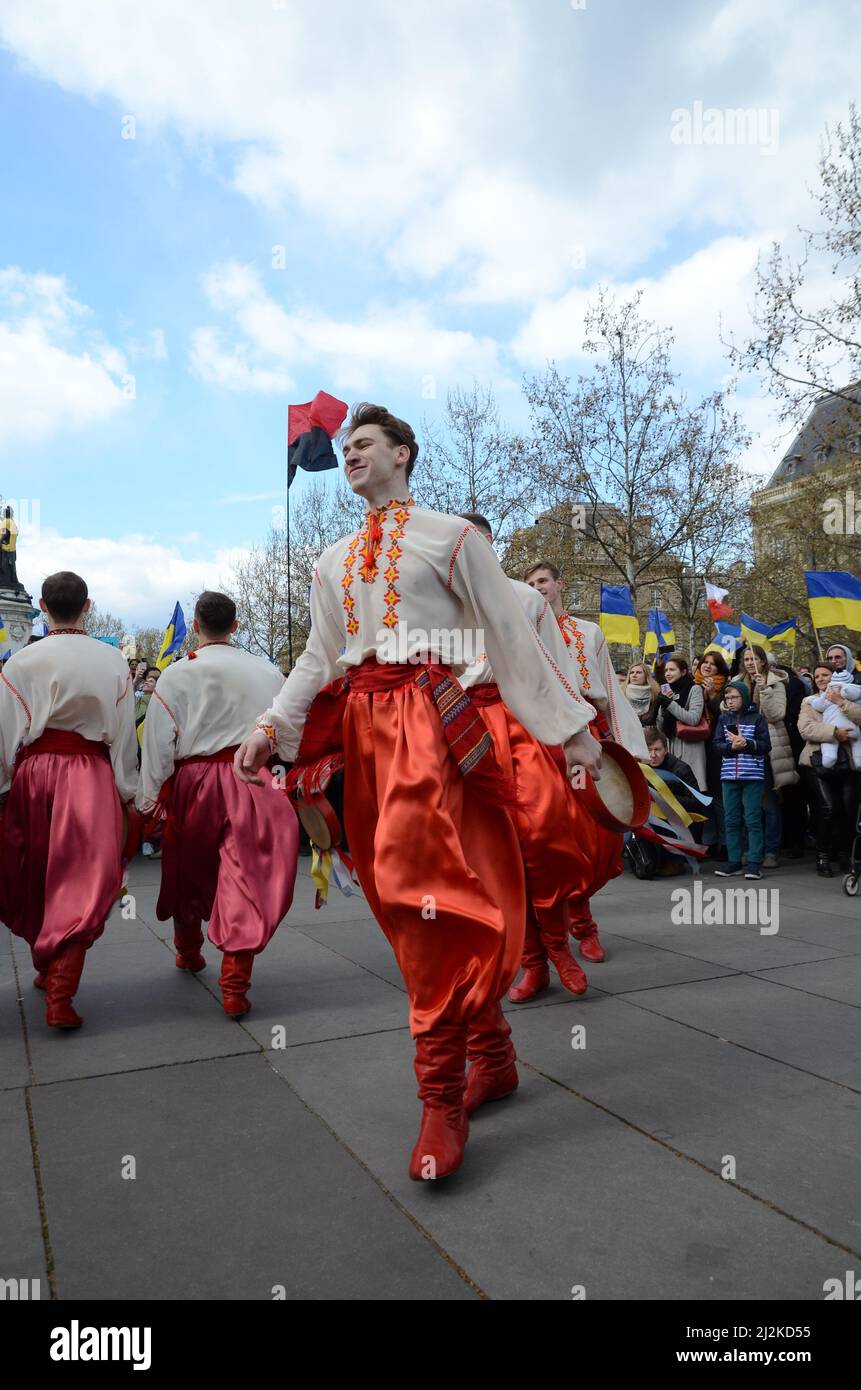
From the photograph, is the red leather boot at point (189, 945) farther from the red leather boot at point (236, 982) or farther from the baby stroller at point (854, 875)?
the baby stroller at point (854, 875)

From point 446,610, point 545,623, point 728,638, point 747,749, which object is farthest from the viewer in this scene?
point 728,638

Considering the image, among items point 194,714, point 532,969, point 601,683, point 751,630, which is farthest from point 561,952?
point 751,630

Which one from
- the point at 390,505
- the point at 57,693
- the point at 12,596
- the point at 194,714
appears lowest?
the point at 194,714

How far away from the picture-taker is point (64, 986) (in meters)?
4.25

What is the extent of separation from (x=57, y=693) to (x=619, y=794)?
8.31ft

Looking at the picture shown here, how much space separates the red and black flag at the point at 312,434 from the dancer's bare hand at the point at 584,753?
927 cm

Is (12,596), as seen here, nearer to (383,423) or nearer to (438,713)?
(383,423)

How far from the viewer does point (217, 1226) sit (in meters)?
2.53

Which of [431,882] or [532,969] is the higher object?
[431,882]

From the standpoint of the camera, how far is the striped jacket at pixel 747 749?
28.3 ft

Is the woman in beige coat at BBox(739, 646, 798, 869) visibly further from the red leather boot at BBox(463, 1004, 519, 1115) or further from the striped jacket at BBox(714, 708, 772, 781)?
the red leather boot at BBox(463, 1004, 519, 1115)

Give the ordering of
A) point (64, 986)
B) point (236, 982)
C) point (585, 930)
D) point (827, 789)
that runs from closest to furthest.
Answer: point (64, 986) < point (236, 982) < point (585, 930) < point (827, 789)

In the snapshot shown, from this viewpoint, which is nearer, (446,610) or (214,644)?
(446,610)
